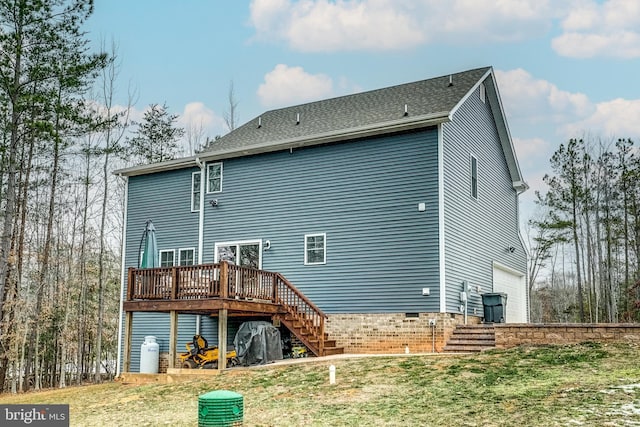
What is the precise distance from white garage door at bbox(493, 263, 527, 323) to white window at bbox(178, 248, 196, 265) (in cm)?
867

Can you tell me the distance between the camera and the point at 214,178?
18062 mm

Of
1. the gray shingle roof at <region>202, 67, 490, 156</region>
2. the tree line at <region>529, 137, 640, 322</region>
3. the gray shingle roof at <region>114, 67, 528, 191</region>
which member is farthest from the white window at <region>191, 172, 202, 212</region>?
the tree line at <region>529, 137, 640, 322</region>

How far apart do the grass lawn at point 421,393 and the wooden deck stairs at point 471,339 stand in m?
1.42

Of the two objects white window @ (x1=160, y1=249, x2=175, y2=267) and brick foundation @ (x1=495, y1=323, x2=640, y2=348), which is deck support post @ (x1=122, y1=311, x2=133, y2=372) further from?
brick foundation @ (x1=495, y1=323, x2=640, y2=348)

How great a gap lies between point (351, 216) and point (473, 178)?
3.84 m

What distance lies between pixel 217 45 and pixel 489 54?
10500 mm

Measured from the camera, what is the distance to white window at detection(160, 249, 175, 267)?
18453 mm

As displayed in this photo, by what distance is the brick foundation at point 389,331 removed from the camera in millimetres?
14258

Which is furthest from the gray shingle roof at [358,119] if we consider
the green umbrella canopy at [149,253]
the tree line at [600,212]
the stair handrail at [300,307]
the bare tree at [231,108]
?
the bare tree at [231,108]

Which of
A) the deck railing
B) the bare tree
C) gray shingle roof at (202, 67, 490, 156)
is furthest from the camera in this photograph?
the bare tree

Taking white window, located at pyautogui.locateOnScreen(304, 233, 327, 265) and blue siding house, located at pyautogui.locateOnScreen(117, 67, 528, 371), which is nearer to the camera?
blue siding house, located at pyautogui.locateOnScreen(117, 67, 528, 371)

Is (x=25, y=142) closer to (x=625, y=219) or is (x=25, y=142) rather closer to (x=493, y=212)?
(x=493, y=212)

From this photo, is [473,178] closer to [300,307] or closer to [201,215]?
[300,307]

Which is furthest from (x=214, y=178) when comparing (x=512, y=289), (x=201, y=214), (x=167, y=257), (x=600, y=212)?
(x=600, y=212)
